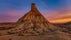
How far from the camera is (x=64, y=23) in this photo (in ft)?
340

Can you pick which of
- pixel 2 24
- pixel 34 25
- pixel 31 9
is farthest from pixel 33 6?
pixel 2 24

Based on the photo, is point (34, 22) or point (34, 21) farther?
point (34, 22)

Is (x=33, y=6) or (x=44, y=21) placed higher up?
(x=33, y=6)

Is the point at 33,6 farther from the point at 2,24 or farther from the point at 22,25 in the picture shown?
the point at 2,24

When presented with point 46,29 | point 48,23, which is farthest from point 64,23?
point 46,29

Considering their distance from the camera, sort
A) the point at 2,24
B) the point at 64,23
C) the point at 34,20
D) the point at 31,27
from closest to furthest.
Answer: the point at 31,27, the point at 34,20, the point at 2,24, the point at 64,23

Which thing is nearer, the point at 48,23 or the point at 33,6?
the point at 33,6

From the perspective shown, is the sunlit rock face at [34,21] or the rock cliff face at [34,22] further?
the sunlit rock face at [34,21]

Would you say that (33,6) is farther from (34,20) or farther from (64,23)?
(64,23)

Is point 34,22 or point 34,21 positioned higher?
point 34,21

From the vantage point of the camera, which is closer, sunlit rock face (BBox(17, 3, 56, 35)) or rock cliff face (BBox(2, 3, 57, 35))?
rock cliff face (BBox(2, 3, 57, 35))

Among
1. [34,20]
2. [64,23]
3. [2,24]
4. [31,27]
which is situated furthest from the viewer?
[64,23]

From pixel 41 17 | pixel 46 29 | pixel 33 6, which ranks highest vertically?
pixel 33 6

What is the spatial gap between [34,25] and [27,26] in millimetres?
4474
